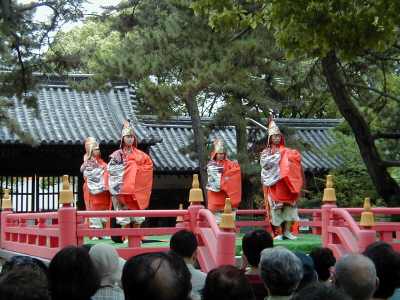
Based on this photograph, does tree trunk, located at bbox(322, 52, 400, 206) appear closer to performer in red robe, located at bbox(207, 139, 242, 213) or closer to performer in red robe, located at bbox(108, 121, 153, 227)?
performer in red robe, located at bbox(207, 139, 242, 213)

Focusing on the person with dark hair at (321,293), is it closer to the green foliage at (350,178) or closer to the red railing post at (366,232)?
the red railing post at (366,232)

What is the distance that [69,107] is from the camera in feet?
67.6

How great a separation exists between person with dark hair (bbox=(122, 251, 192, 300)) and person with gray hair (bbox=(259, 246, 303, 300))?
1120 mm

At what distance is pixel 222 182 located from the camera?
12391 mm

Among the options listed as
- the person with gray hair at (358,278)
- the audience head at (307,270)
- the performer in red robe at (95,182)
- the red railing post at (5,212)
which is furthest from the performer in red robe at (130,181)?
the person with gray hair at (358,278)

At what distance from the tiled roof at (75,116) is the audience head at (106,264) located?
13.2m

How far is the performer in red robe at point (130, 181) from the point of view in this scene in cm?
1170

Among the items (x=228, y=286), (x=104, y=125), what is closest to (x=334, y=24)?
(x=228, y=286)

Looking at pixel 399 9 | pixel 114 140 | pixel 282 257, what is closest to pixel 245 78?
pixel 114 140

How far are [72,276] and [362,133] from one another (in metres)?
6.27

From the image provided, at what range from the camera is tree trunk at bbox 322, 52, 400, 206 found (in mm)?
9141

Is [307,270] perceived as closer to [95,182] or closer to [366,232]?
[366,232]

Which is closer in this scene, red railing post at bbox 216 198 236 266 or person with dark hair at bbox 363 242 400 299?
person with dark hair at bbox 363 242 400 299

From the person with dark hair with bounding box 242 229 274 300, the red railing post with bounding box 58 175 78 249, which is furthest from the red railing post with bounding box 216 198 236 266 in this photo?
the person with dark hair with bounding box 242 229 274 300
